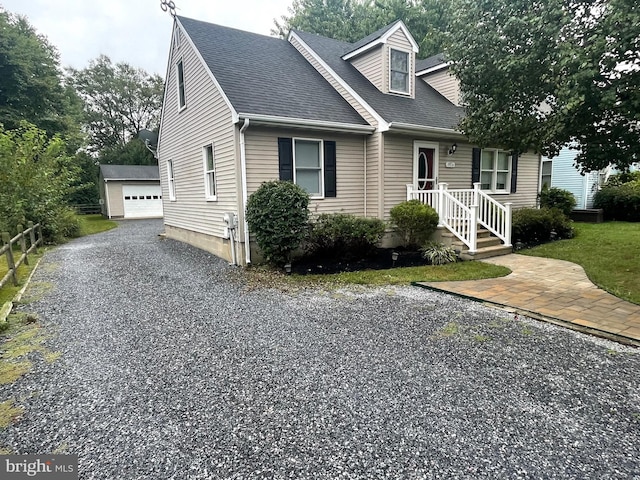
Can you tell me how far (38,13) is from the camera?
84.8 ft

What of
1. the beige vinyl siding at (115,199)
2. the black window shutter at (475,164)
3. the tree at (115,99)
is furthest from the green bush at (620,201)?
the tree at (115,99)

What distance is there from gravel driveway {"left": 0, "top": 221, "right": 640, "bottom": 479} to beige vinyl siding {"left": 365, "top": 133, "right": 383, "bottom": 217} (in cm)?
448

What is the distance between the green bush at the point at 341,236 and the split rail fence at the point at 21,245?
556cm

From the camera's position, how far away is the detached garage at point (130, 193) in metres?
24.4

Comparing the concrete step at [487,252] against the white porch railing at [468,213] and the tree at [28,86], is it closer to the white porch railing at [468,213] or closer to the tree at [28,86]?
the white porch railing at [468,213]

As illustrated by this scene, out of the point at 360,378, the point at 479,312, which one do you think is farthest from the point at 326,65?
the point at 360,378

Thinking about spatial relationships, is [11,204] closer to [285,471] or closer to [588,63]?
[285,471]

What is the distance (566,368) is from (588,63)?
350 centimetres

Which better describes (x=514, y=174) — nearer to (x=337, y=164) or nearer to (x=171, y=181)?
(x=337, y=164)

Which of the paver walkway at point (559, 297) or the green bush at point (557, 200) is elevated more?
the green bush at point (557, 200)

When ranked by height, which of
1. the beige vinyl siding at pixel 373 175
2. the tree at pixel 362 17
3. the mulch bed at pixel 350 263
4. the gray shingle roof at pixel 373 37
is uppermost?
the tree at pixel 362 17

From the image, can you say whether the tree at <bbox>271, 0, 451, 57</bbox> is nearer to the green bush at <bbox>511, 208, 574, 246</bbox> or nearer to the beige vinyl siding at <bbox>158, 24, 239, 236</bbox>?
the beige vinyl siding at <bbox>158, 24, 239, 236</bbox>

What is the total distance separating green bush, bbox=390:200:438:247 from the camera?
8.49 m

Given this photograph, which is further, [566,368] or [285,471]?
[566,368]
